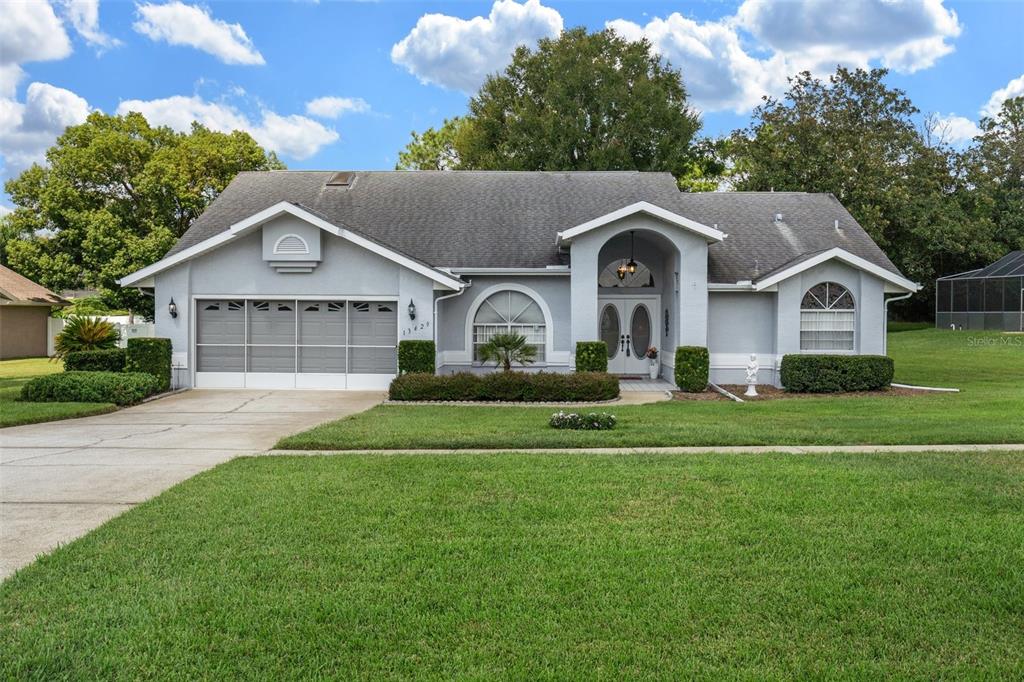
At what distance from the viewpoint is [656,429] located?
437 inches

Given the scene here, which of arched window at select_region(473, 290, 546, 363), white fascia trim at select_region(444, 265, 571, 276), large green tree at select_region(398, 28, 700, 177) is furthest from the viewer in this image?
large green tree at select_region(398, 28, 700, 177)

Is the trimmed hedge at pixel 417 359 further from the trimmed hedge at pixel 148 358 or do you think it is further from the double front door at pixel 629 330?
the double front door at pixel 629 330

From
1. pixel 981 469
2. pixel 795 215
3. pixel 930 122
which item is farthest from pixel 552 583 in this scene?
pixel 930 122

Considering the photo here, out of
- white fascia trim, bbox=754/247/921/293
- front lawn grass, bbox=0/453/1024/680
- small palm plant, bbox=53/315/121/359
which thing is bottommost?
front lawn grass, bbox=0/453/1024/680

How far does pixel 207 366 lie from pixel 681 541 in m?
15.4

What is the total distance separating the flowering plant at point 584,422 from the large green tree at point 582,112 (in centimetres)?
2915

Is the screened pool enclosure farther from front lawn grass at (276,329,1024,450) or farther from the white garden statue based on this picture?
the white garden statue

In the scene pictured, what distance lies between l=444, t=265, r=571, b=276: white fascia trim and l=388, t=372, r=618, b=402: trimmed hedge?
369cm

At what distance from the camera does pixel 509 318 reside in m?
19.2

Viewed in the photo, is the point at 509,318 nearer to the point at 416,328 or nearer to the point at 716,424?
the point at 416,328

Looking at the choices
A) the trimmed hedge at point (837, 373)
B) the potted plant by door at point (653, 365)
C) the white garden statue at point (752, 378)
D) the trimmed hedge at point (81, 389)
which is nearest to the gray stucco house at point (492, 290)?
the potted plant by door at point (653, 365)

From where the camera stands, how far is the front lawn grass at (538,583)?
3.96 metres

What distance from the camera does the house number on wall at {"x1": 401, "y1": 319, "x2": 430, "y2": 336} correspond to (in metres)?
17.8

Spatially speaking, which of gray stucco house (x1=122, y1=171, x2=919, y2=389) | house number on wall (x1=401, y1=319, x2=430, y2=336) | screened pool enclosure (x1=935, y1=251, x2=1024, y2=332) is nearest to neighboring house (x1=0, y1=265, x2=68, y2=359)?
gray stucco house (x1=122, y1=171, x2=919, y2=389)
